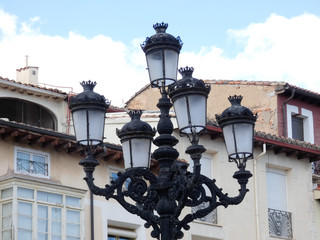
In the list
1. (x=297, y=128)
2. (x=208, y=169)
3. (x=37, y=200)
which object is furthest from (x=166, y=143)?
(x=297, y=128)

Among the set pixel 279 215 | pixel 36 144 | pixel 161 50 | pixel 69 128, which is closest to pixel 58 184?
pixel 36 144

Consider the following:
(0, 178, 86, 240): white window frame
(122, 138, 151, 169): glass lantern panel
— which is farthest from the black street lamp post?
(0, 178, 86, 240): white window frame

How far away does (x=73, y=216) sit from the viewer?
2191cm

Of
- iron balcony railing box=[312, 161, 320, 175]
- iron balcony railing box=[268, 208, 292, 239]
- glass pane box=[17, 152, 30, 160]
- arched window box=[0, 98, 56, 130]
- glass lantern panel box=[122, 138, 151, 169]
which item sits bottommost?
glass lantern panel box=[122, 138, 151, 169]

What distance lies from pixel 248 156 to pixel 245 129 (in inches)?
13.3

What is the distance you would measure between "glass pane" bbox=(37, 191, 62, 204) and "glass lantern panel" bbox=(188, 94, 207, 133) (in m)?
10.9

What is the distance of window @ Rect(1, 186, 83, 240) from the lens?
2056 centimetres

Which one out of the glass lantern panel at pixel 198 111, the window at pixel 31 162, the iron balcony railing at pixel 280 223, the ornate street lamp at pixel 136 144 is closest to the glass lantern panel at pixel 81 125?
the ornate street lamp at pixel 136 144

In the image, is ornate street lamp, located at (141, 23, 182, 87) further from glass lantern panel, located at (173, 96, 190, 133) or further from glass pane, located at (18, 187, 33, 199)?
glass pane, located at (18, 187, 33, 199)

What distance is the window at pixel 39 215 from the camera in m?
20.6

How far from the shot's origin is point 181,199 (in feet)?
35.5

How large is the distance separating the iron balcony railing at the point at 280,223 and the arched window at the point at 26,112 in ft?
22.9

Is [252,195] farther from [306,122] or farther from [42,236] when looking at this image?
[42,236]

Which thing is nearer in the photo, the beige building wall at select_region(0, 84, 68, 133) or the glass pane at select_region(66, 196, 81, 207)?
the glass pane at select_region(66, 196, 81, 207)
